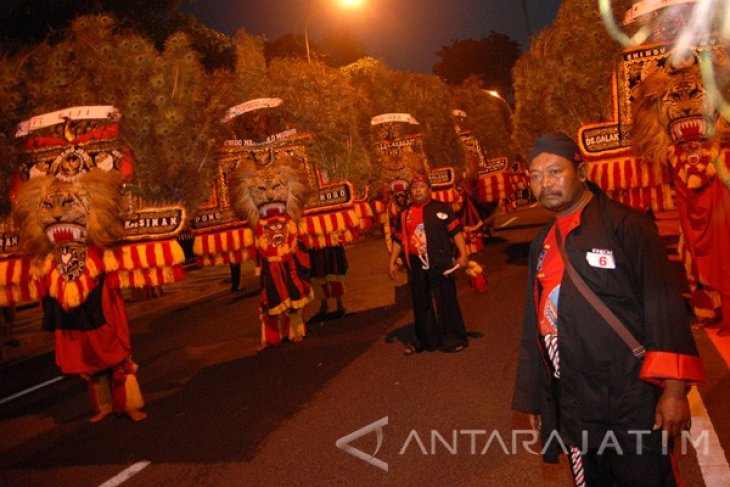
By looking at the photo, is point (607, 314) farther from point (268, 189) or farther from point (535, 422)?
point (268, 189)

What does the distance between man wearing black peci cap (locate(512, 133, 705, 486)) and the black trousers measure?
3.97 meters

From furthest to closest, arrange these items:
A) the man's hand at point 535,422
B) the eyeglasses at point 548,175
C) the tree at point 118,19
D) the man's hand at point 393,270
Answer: the tree at point 118,19, the man's hand at point 393,270, the man's hand at point 535,422, the eyeglasses at point 548,175

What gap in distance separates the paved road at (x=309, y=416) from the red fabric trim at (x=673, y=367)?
0.74 m

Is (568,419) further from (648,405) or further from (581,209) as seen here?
(581,209)

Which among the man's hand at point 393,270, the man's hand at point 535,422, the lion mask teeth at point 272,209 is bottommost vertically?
the man's hand at point 535,422

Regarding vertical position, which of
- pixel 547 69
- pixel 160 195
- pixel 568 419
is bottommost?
pixel 568 419

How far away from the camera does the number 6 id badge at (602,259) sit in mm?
2355

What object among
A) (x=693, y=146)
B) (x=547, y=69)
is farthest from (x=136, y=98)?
(x=693, y=146)

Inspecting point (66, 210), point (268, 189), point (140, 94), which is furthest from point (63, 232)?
point (268, 189)

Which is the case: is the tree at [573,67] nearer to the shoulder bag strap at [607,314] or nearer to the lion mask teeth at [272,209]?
the lion mask teeth at [272,209]

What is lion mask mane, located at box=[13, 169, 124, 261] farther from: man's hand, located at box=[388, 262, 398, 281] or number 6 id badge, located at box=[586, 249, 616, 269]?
number 6 id badge, located at box=[586, 249, 616, 269]

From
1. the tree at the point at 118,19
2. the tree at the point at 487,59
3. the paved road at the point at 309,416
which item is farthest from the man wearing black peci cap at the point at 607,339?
the tree at the point at 487,59

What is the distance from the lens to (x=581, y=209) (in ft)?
8.35

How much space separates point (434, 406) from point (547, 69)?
5.71 m
